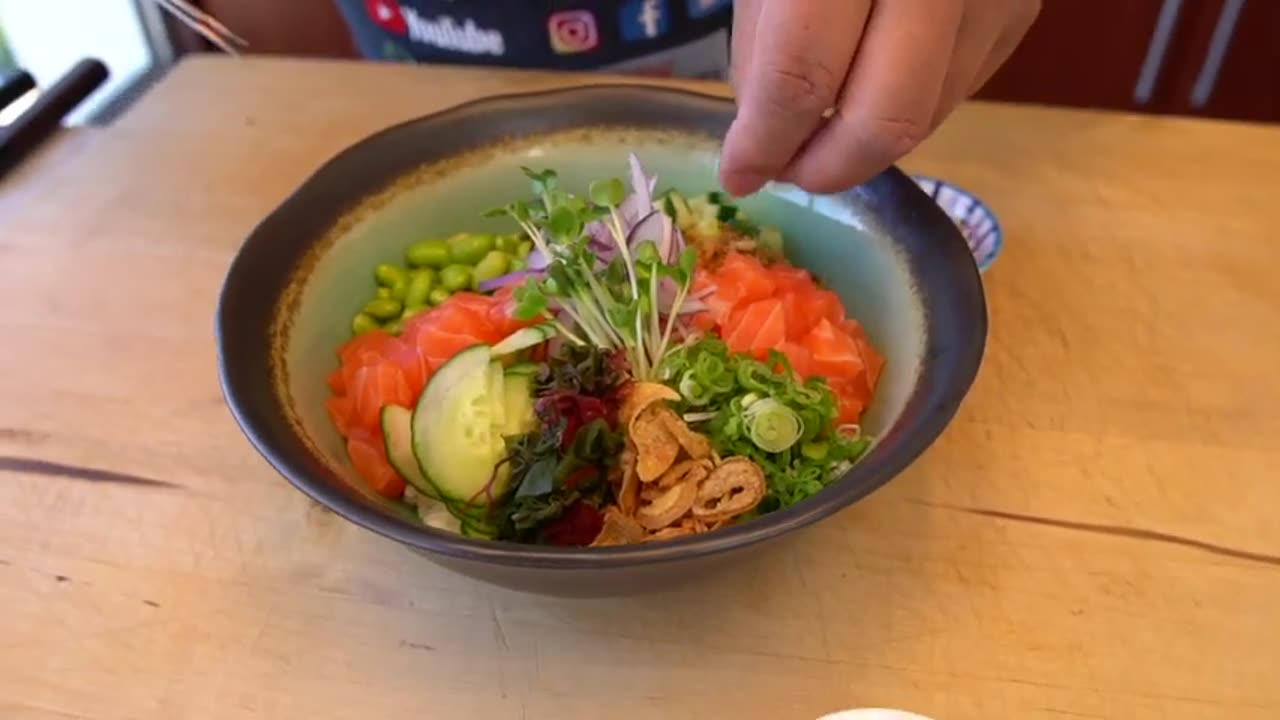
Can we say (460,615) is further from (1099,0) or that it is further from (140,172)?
(1099,0)

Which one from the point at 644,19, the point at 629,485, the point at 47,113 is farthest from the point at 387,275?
Result: the point at 47,113

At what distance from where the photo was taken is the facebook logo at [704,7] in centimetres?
144

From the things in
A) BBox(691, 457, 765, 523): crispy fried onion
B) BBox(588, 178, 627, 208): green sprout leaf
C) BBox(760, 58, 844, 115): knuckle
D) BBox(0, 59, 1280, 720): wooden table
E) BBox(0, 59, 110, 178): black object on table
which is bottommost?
BBox(0, 59, 1280, 720): wooden table

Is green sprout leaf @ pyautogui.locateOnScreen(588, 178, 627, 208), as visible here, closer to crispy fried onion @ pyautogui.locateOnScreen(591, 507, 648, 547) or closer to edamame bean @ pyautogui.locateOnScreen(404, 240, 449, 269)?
edamame bean @ pyautogui.locateOnScreen(404, 240, 449, 269)

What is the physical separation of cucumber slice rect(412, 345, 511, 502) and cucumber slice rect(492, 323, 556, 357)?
0.10 feet

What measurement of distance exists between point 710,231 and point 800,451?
0.30 meters

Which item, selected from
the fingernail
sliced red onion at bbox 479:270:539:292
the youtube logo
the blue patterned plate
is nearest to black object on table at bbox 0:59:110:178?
the youtube logo

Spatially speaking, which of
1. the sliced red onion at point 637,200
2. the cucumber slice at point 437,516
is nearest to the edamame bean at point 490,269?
the sliced red onion at point 637,200

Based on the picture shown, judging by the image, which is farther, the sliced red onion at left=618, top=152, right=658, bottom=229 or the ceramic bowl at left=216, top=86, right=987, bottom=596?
the sliced red onion at left=618, top=152, right=658, bottom=229

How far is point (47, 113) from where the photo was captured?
1434 mm

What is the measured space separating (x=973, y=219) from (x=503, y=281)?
1.65ft

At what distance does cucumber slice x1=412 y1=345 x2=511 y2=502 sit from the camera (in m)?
0.83

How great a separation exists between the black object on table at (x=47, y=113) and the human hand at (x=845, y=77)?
3.26ft

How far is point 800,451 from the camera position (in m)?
0.84
